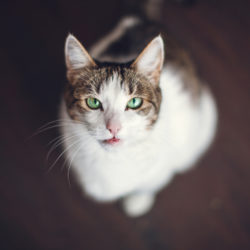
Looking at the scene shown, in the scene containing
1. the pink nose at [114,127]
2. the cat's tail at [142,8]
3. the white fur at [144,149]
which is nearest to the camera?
the pink nose at [114,127]

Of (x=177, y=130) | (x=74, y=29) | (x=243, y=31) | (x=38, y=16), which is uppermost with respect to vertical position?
(x=38, y=16)

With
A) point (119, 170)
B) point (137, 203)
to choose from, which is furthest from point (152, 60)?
point (137, 203)

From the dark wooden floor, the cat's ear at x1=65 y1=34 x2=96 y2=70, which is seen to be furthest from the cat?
the dark wooden floor

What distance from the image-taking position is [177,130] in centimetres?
114

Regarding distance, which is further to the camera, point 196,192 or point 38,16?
point 38,16

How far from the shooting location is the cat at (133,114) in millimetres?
836

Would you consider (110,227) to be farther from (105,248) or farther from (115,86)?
(115,86)

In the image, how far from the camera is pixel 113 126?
79 cm

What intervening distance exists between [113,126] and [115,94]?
0.35ft

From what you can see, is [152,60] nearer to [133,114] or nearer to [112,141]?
[133,114]

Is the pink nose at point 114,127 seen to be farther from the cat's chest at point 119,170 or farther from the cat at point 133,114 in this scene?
the cat's chest at point 119,170

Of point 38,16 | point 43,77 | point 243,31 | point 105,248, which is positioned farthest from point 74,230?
point 243,31

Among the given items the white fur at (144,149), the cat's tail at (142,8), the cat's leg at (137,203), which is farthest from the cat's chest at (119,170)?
the cat's tail at (142,8)

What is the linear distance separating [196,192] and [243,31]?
1.12m
